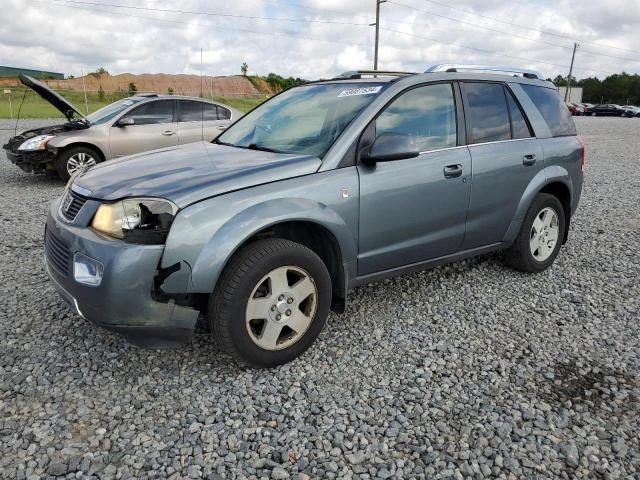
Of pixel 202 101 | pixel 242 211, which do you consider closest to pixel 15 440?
pixel 242 211

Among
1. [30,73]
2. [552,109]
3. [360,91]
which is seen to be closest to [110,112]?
[360,91]

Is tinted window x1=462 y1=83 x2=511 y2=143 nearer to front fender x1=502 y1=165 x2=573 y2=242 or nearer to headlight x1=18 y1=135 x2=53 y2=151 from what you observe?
front fender x1=502 y1=165 x2=573 y2=242

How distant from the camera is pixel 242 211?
2.80m

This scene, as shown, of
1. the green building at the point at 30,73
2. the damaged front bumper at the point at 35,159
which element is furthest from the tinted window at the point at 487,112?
the green building at the point at 30,73

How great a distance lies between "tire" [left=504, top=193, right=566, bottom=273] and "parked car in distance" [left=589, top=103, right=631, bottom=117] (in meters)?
52.5

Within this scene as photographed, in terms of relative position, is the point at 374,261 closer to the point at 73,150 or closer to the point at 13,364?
the point at 13,364

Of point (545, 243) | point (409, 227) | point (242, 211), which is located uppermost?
point (242, 211)

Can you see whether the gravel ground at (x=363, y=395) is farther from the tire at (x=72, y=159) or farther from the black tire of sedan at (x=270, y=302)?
the tire at (x=72, y=159)

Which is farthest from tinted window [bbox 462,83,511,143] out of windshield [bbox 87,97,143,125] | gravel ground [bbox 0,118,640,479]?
windshield [bbox 87,97,143,125]

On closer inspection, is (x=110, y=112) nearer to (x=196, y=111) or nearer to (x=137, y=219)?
(x=196, y=111)

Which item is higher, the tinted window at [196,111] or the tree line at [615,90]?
the tree line at [615,90]

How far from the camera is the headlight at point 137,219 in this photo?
2.64 metres

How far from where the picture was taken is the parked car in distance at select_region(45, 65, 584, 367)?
8.79 ft

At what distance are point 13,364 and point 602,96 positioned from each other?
93.6m
